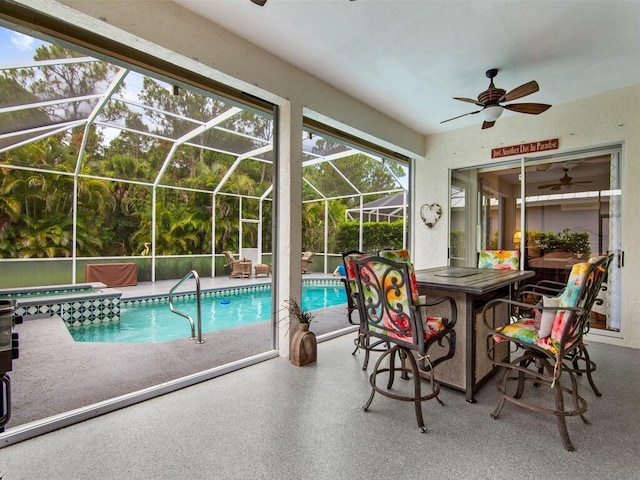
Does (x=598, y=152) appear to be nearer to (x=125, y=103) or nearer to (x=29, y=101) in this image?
(x=125, y=103)

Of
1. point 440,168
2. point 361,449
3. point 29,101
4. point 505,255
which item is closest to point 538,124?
point 440,168

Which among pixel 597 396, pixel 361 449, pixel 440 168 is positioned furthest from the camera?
pixel 440 168

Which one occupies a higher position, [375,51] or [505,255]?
[375,51]

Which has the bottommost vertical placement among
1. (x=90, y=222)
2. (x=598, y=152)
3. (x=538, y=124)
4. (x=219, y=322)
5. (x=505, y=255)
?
(x=219, y=322)

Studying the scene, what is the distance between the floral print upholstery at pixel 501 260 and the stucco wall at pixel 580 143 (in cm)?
106

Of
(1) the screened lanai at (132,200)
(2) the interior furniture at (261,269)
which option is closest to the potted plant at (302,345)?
(1) the screened lanai at (132,200)

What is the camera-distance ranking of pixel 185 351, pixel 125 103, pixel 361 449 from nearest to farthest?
pixel 361 449 < pixel 185 351 < pixel 125 103

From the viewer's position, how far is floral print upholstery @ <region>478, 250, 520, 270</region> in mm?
3838

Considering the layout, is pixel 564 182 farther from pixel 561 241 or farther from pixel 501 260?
pixel 501 260

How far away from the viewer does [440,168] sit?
5246mm

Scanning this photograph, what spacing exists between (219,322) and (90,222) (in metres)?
4.99

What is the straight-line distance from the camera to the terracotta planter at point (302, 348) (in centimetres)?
296

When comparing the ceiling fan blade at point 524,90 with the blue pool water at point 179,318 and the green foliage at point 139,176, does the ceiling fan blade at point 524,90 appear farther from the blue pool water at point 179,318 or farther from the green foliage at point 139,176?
the blue pool water at point 179,318

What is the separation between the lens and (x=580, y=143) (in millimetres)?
3998
